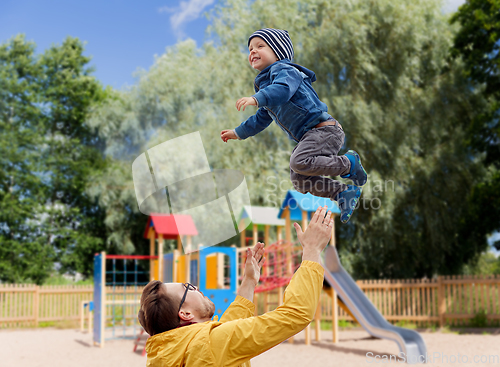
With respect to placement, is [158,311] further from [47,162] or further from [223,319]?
[47,162]

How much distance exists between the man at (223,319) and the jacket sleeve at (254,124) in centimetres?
72

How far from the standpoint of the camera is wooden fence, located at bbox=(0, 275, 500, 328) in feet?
42.3

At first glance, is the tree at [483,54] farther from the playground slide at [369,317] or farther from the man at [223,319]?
the man at [223,319]

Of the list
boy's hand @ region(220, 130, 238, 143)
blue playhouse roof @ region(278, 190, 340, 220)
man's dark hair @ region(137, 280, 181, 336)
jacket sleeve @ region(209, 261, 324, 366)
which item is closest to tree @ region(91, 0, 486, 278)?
blue playhouse roof @ region(278, 190, 340, 220)

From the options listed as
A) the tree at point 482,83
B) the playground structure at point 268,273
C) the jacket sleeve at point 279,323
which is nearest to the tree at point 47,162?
the playground structure at point 268,273

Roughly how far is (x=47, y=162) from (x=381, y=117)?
13.2 meters

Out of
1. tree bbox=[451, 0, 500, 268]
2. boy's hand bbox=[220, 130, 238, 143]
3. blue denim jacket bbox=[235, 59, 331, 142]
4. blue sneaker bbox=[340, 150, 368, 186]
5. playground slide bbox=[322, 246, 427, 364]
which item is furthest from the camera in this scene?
tree bbox=[451, 0, 500, 268]

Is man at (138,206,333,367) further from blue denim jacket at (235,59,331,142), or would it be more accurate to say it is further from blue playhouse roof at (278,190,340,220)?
blue playhouse roof at (278,190,340,220)

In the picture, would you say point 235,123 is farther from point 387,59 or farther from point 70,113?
point 70,113

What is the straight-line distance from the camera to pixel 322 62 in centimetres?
1419

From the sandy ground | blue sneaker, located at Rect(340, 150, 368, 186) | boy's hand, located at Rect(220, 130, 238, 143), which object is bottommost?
the sandy ground

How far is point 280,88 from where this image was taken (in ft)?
6.19

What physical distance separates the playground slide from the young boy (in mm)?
7114

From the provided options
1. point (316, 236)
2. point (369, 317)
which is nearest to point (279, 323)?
point (316, 236)
